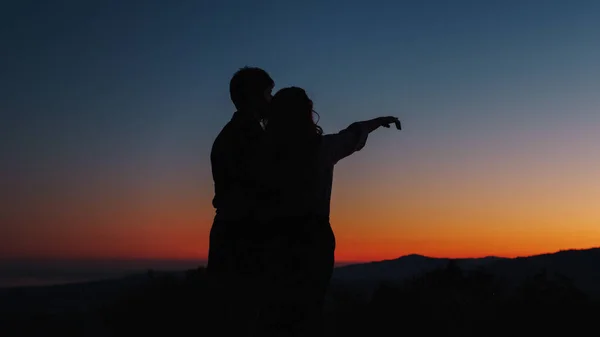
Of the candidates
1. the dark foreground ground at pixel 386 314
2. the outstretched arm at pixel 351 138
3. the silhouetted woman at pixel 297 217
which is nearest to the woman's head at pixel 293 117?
the silhouetted woman at pixel 297 217


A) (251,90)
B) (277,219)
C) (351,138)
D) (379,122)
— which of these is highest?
(251,90)

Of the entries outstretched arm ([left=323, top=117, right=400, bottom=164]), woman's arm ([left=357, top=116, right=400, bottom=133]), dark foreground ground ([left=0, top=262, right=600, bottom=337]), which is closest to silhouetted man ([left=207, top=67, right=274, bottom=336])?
outstretched arm ([left=323, top=117, right=400, bottom=164])

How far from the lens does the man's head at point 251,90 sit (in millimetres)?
4238

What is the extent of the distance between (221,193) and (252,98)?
1.83 feet

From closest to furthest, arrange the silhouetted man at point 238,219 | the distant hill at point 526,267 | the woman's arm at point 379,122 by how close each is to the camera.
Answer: the silhouetted man at point 238,219 → the woman's arm at point 379,122 → the distant hill at point 526,267

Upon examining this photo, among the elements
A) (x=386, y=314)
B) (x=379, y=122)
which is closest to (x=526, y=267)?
(x=386, y=314)

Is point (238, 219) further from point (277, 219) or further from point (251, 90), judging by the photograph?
point (251, 90)

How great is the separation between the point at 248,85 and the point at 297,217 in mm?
828

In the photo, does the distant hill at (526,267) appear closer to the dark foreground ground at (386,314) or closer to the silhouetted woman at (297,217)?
the dark foreground ground at (386,314)

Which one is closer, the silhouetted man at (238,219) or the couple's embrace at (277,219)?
the couple's embrace at (277,219)

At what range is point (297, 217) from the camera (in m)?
3.87

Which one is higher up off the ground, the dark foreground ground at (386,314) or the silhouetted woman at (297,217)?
the silhouetted woman at (297,217)

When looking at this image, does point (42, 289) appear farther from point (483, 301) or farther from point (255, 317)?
point (255, 317)

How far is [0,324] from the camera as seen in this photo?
29.3 feet
